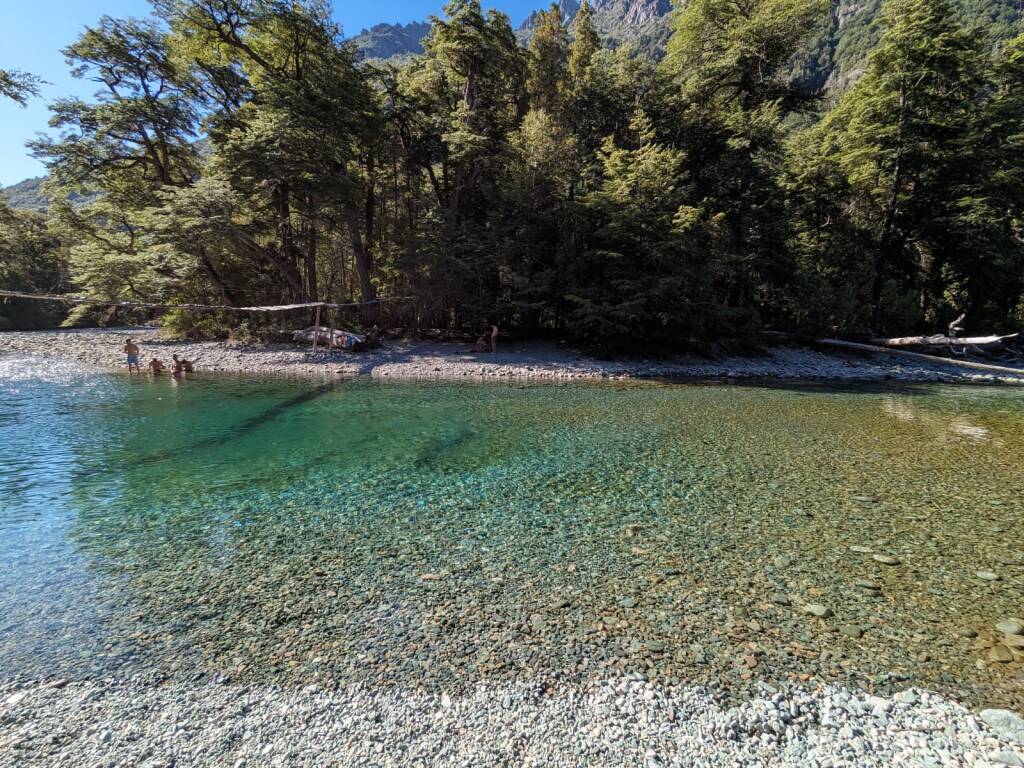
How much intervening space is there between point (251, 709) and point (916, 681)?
4.61 meters

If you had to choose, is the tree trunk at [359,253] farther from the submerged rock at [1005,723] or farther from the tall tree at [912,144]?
the tall tree at [912,144]

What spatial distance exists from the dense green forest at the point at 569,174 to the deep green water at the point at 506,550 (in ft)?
37.1

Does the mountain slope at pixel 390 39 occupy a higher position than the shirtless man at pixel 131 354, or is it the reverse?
the mountain slope at pixel 390 39

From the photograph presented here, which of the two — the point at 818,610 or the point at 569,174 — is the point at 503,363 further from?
the point at 818,610

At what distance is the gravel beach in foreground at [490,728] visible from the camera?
8.25 ft

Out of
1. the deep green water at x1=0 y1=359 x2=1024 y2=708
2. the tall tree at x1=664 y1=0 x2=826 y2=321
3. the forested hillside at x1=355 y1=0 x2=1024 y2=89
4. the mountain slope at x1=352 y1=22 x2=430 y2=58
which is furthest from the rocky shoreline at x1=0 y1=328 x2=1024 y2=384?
the mountain slope at x1=352 y1=22 x2=430 y2=58

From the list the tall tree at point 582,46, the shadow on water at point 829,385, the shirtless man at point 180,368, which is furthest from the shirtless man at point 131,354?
the tall tree at point 582,46

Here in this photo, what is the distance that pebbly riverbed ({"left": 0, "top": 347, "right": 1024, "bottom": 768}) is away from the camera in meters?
2.69

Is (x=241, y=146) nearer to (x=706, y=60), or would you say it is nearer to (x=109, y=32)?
(x=109, y=32)

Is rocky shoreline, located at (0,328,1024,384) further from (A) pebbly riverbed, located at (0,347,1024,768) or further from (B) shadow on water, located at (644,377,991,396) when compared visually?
(A) pebbly riverbed, located at (0,347,1024,768)

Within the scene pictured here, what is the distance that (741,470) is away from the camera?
7418mm

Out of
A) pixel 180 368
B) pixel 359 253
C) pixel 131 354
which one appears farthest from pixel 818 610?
pixel 359 253

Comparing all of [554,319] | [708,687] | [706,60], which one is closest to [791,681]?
[708,687]

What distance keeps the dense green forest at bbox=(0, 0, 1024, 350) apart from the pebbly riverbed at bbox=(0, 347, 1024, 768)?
1226 centimetres
